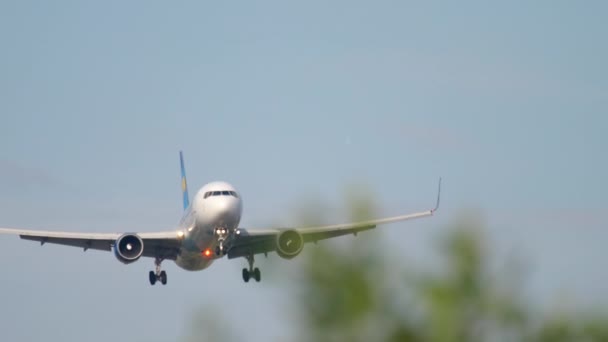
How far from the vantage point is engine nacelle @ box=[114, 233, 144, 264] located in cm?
5294

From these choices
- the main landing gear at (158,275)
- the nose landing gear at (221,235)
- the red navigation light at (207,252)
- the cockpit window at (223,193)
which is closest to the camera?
the nose landing gear at (221,235)

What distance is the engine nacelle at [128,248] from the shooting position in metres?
52.9

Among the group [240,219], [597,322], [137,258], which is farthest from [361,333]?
[137,258]

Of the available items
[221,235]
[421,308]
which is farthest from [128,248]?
[421,308]

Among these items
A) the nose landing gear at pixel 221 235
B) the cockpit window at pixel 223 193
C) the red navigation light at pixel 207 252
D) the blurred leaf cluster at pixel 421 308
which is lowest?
the blurred leaf cluster at pixel 421 308

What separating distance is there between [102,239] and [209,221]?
8.58 m

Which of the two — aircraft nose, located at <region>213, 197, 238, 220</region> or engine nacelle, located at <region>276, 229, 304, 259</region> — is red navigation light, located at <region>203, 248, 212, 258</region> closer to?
aircraft nose, located at <region>213, 197, 238, 220</region>

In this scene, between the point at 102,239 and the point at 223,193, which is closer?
the point at 223,193

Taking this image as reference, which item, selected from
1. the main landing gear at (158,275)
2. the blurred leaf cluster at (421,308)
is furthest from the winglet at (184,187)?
the blurred leaf cluster at (421,308)

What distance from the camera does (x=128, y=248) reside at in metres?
53.2

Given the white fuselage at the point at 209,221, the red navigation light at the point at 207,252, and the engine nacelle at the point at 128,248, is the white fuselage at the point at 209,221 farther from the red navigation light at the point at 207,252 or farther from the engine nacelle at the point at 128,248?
the engine nacelle at the point at 128,248

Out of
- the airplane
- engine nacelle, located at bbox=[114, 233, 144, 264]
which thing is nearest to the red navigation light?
the airplane

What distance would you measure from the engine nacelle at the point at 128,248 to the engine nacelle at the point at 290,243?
8.82 metres

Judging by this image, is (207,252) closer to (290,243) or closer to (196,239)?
(196,239)
